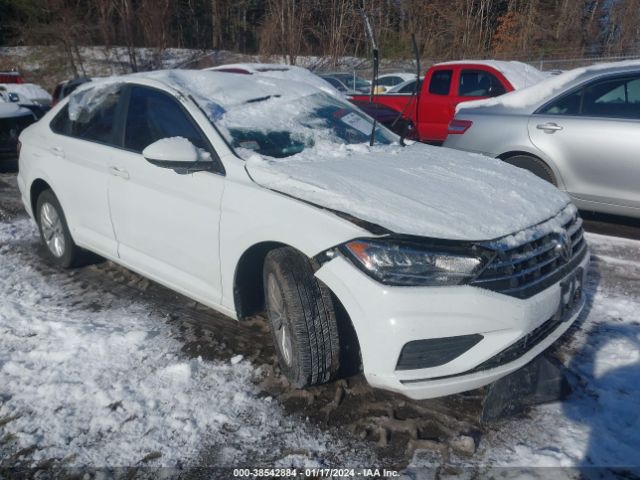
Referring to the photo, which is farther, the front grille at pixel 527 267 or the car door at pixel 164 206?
the car door at pixel 164 206

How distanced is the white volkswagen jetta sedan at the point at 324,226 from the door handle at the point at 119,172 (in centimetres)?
1

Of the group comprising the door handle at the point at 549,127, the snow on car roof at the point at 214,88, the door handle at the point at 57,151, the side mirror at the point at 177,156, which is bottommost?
the door handle at the point at 57,151

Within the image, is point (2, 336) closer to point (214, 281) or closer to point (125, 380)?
point (125, 380)

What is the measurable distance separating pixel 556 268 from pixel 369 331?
3.19ft

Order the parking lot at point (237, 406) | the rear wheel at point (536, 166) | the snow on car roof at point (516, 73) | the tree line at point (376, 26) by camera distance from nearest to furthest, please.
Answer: the parking lot at point (237, 406), the rear wheel at point (536, 166), the snow on car roof at point (516, 73), the tree line at point (376, 26)

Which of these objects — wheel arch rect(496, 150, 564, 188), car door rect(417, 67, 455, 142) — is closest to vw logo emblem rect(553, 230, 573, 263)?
wheel arch rect(496, 150, 564, 188)

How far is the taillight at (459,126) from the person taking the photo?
5865mm

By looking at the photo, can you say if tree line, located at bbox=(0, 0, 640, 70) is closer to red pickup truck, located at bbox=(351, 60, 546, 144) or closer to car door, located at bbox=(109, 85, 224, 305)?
red pickup truck, located at bbox=(351, 60, 546, 144)

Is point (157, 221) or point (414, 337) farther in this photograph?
point (157, 221)

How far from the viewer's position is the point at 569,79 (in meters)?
5.41

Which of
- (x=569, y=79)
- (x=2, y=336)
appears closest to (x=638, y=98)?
(x=569, y=79)

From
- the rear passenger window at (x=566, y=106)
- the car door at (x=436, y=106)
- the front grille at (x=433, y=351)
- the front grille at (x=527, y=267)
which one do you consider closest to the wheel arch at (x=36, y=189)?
the front grille at (x=433, y=351)

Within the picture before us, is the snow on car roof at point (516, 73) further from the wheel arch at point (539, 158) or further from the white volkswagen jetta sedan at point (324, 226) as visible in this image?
the white volkswagen jetta sedan at point (324, 226)

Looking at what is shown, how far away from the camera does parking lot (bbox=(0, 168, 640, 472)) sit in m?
2.40
